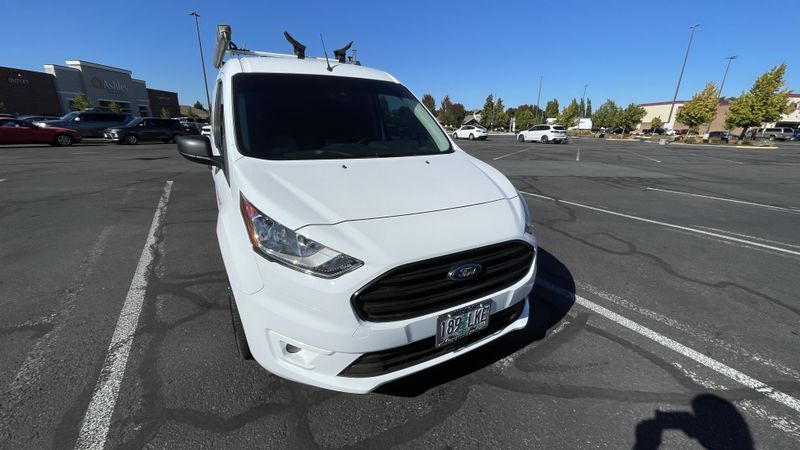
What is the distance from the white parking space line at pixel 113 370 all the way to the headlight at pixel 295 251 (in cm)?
131

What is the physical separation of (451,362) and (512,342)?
1.81ft

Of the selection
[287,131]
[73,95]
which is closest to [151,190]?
[287,131]

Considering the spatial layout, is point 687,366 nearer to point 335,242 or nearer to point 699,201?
point 335,242

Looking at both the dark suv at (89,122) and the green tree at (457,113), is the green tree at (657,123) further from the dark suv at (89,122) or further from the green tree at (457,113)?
the dark suv at (89,122)

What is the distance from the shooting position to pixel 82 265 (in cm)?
381

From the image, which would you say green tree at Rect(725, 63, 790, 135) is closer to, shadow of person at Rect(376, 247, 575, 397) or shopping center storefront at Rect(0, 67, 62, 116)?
shadow of person at Rect(376, 247, 575, 397)

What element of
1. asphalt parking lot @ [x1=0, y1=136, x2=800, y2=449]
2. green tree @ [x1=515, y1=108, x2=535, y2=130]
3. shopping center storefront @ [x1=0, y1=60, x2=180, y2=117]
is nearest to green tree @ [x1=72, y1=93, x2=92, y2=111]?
shopping center storefront @ [x1=0, y1=60, x2=180, y2=117]

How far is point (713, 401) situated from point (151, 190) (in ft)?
31.3

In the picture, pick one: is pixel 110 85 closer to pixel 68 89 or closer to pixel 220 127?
pixel 68 89

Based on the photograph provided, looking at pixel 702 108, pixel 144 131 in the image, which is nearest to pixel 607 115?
pixel 702 108

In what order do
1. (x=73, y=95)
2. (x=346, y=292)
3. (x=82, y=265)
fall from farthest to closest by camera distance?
1. (x=73, y=95)
2. (x=82, y=265)
3. (x=346, y=292)

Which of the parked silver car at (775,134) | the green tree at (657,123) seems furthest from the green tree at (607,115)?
the parked silver car at (775,134)

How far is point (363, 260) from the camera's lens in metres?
1.62

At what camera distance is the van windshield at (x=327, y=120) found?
2.60 m
